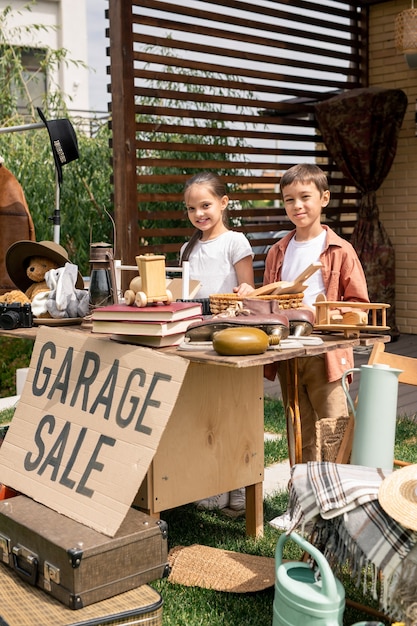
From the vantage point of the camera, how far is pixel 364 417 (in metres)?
2.51

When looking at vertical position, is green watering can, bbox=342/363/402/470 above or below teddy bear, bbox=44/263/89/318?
below

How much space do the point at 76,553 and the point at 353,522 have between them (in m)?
0.81

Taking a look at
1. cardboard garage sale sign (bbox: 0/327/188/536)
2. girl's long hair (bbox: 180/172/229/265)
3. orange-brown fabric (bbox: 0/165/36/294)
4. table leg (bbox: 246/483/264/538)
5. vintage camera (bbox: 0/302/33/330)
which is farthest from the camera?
orange-brown fabric (bbox: 0/165/36/294)

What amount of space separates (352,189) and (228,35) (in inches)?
118

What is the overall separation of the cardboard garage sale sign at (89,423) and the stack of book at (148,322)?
6 centimetres

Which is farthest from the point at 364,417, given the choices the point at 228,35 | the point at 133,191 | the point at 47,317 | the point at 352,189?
the point at 352,189

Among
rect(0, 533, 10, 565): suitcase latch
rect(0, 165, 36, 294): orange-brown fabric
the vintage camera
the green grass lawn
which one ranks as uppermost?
rect(0, 165, 36, 294): orange-brown fabric

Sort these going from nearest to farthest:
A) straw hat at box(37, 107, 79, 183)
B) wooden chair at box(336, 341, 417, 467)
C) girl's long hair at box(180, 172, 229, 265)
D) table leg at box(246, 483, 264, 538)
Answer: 1. wooden chair at box(336, 341, 417, 467)
2. table leg at box(246, 483, 264, 538)
3. girl's long hair at box(180, 172, 229, 265)
4. straw hat at box(37, 107, 79, 183)

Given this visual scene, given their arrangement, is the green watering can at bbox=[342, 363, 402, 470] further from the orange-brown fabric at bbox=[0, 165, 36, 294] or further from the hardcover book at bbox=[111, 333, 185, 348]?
the orange-brown fabric at bbox=[0, 165, 36, 294]

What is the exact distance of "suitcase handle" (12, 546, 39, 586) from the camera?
2.44 metres

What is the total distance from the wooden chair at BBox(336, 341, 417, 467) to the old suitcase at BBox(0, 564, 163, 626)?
0.81 m

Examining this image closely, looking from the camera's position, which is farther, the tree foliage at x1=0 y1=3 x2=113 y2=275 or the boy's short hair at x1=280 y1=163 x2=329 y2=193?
the tree foliage at x1=0 y1=3 x2=113 y2=275

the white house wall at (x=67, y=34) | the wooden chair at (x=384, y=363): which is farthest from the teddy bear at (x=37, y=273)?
the white house wall at (x=67, y=34)

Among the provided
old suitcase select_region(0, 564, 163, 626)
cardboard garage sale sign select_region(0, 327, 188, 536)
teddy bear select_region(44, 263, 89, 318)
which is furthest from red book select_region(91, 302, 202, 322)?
old suitcase select_region(0, 564, 163, 626)
